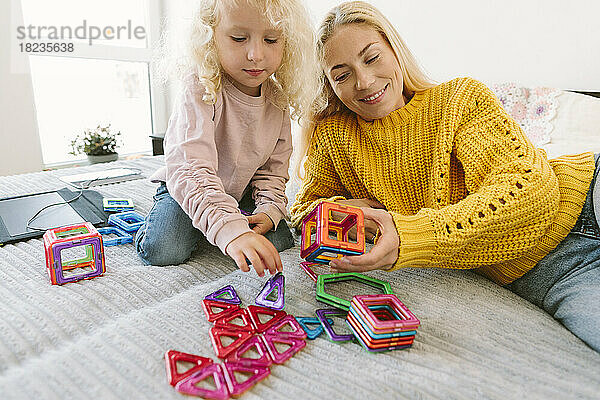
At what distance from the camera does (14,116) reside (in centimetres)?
255

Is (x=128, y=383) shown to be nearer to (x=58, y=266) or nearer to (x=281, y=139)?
(x=58, y=266)

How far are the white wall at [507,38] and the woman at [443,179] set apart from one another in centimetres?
54

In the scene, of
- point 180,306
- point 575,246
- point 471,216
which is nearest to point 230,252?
point 180,306

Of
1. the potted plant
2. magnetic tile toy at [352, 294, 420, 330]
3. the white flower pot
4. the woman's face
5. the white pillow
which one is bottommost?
the white flower pot

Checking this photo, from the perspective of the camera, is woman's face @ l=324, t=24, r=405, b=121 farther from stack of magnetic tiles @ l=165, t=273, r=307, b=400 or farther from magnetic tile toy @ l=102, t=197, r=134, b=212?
magnetic tile toy @ l=102, t=197, r=134, b=212

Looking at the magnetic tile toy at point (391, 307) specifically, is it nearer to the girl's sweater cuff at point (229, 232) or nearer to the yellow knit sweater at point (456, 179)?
the yellow knit sweater at point (456, 179)

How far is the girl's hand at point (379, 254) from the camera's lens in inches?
31.5

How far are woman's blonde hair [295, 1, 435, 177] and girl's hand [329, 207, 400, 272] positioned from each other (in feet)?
1.37

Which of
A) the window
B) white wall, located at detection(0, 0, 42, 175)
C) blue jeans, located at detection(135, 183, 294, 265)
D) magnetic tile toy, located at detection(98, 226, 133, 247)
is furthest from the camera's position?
the window

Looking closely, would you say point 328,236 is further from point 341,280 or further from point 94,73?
point 94,73

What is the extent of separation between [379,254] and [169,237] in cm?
47

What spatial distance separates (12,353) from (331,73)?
81cm

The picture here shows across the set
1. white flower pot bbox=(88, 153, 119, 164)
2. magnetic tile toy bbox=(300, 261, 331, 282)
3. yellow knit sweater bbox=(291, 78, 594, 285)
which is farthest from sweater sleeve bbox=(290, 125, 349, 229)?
white flower pot bbox=(88, 153, 119, 164)

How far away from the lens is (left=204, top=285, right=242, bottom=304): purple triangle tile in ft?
2.68
